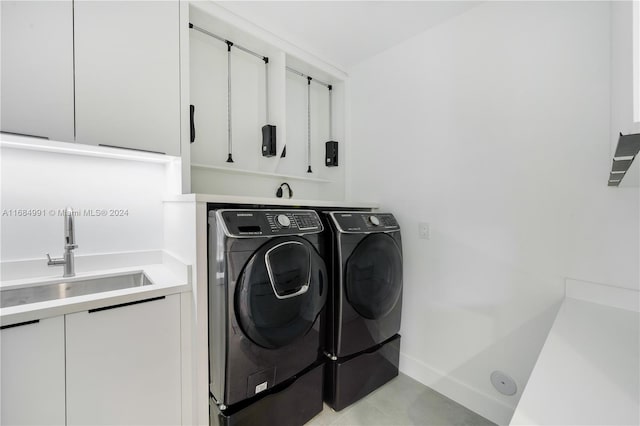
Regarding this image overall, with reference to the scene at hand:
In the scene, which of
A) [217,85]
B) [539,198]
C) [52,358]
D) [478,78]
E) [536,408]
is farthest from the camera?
[217,85]

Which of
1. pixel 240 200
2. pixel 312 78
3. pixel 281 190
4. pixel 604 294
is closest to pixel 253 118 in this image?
pixel 281 190

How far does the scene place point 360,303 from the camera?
68.1 inches

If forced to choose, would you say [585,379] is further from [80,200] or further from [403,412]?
[80,200]

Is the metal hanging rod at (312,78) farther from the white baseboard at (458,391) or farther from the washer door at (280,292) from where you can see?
the white baseboard at (458,391)

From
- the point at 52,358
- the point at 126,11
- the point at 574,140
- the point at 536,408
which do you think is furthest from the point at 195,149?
the point at 574,140

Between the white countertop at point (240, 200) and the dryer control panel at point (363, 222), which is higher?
the white countertop at point (240, 200)

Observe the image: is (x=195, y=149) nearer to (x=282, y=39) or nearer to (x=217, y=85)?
(x=217, y=85)

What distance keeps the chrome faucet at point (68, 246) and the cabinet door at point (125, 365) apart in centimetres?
56

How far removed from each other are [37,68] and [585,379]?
7.23 feet

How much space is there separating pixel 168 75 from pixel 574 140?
88.8 inches

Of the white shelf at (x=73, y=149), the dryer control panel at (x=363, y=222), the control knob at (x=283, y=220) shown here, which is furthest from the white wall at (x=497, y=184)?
the white shelf at (x=73, y=149)

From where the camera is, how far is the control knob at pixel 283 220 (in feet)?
4.74

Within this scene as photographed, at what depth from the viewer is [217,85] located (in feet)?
6.88

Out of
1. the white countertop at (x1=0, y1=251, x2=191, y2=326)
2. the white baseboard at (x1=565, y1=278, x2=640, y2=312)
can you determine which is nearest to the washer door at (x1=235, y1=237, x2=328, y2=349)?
the white countertop at (x1=0, y1=251, x2=191, y2=326)
